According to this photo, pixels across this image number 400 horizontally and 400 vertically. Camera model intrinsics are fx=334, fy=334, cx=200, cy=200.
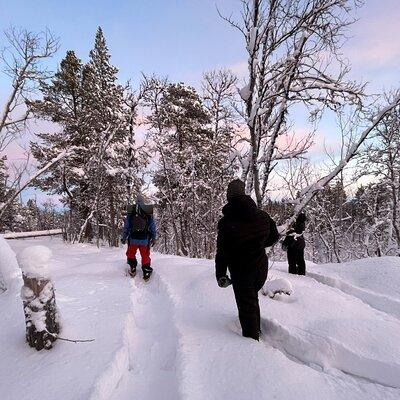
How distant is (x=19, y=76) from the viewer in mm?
12258

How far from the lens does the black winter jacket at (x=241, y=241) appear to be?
3.96m

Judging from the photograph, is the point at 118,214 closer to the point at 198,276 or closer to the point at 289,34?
the point at 198,276

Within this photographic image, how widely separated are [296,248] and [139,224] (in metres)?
3.61

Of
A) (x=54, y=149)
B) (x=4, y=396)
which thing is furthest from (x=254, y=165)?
(x=54, y=149)

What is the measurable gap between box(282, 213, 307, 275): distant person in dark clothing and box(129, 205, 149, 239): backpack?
3.14 metres

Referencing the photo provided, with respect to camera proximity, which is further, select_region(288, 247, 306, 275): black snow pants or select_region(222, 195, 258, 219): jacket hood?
select_region(288, 247, 306, 275): black snow pants

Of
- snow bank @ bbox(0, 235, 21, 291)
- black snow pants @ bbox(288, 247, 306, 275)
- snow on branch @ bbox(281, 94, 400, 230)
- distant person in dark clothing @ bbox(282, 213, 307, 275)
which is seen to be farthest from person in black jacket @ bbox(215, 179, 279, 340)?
snow bank @ bbox(0, 235, 21, 291)

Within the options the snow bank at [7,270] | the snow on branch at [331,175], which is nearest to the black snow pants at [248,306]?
the snow on branch at [331,175]

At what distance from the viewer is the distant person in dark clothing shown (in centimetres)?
767

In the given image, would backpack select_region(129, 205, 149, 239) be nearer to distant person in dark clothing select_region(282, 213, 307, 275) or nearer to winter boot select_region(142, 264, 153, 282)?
winter boot select_region(142, 264, 153, 282)

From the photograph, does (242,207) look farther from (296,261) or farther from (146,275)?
(296,261)

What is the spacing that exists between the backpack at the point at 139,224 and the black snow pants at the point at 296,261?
3.33 meters

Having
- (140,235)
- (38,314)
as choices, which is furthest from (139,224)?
(38,314)

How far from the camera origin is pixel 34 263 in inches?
148
